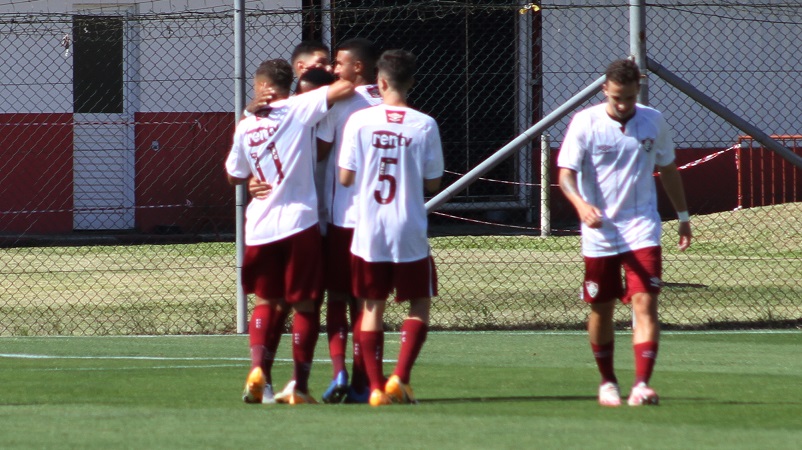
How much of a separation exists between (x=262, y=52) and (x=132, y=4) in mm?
2014

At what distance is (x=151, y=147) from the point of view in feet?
61.0

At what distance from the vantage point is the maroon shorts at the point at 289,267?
6473mm

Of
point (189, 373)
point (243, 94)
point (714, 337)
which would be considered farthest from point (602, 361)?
point (243, 94)

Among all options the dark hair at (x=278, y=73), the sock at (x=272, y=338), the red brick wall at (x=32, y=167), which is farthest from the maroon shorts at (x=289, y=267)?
the red brick wall at (x=32, y=167)

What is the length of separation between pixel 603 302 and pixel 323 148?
5.17 feet

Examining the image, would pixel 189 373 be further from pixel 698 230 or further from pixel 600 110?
pixel 698 230

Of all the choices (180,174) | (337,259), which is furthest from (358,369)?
(180,174)

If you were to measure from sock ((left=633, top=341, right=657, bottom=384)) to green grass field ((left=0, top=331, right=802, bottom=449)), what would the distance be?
0.58 ft

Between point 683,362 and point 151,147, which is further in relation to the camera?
point 151,147

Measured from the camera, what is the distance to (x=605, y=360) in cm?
661

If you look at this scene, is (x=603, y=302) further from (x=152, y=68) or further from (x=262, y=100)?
(x=152, y=68)

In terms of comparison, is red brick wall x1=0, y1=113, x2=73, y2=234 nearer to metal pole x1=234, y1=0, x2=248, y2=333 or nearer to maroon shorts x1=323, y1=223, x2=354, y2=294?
metal pole x1=234, y1=0, x2=248, y2=333

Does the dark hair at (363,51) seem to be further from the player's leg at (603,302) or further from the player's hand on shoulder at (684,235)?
the player's hand on shoulder at (684,235)

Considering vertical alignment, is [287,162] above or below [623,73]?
below
